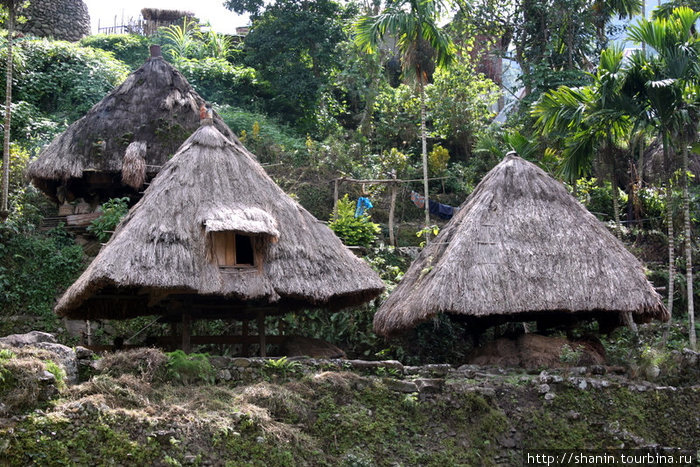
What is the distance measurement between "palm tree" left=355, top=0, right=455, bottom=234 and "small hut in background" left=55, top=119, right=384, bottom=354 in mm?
5463

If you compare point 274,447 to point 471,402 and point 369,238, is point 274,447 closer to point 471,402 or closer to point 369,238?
point 471,402

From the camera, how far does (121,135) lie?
17531 mm

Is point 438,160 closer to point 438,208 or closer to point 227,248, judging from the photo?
point 438,208

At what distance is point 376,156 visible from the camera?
23312mm

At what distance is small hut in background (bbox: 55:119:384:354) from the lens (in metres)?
12.1

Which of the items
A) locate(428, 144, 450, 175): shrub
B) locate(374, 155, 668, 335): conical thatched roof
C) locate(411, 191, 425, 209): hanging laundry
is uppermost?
locate(428, 144, 450, 175): shrub

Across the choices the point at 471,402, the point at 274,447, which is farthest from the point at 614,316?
the point at 274,447

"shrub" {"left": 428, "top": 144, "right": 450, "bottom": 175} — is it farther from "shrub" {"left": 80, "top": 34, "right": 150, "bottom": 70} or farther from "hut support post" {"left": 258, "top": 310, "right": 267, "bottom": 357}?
"shrub" {"left": 80, "top": 34, "right": 150, "bottom": 70}

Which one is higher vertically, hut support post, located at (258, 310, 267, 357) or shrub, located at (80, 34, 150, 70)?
shrub, located at (80, 34, 150, 70)

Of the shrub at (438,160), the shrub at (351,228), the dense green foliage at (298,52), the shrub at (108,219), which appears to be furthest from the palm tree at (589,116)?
the dense green foliage at (298,52)

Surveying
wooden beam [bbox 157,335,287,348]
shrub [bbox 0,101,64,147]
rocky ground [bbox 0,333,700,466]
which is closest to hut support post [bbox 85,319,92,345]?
wooden beam [bbox 157,335,287,348]

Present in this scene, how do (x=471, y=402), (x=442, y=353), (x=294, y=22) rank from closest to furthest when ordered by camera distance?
(x=471, y=402)
(x=442, y=353)
(x=294, y=22)

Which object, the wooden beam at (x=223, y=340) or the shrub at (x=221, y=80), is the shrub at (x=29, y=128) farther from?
the wooden beam at (x=223, y=340)

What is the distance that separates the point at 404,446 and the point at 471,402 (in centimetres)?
122
